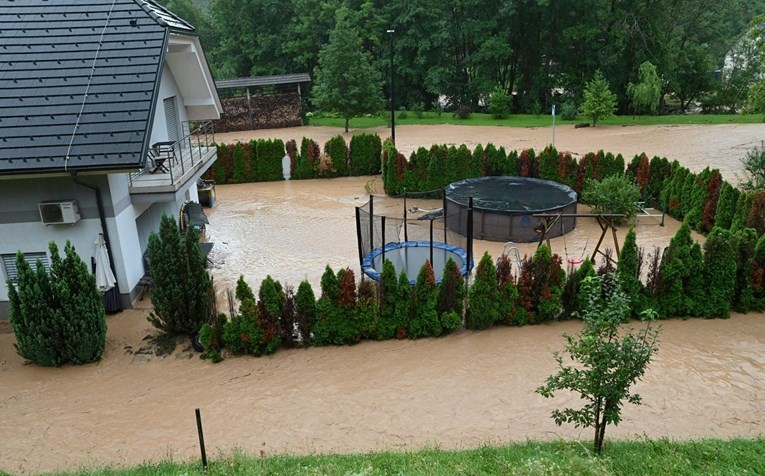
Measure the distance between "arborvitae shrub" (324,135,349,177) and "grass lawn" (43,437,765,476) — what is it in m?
18.4

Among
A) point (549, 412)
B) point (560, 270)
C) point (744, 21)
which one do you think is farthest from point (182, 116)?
point (744, 21)

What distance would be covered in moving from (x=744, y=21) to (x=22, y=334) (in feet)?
216

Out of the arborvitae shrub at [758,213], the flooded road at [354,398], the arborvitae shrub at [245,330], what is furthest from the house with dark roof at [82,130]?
the arborvitae shrub at [758,213]

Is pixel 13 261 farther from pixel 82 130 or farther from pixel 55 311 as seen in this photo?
pixel 82 130

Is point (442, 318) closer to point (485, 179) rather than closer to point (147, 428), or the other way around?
point (147, 428)

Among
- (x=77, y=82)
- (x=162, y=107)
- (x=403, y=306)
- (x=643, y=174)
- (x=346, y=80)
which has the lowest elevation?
(x=403, y=306)

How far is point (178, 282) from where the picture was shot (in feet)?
35.0

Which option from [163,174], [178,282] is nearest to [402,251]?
[178,282]

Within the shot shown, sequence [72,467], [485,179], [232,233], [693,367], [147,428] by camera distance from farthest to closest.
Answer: [485,179] < [232,233] < [693,367] < [147,428] < [72,467]

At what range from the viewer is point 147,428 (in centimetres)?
835

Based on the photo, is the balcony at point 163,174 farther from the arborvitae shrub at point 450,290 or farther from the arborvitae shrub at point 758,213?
the arborvitae shrub at point 758,213

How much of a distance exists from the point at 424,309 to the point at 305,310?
2.28 metres

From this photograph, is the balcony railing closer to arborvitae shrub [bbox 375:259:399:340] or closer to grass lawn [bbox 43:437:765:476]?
arborvitae shrub [bbox 375:259:399:340]

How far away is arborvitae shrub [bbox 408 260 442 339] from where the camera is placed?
10.8 meters
